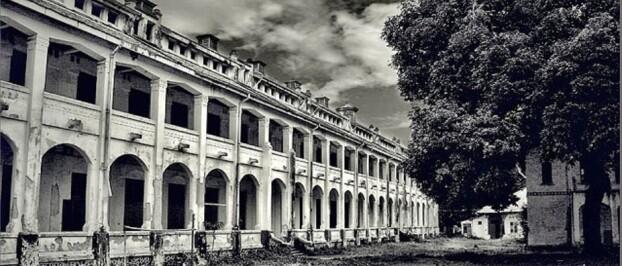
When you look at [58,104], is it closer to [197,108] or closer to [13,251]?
[13,251]

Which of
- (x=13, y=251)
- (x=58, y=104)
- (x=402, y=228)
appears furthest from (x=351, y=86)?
(x=402, y=228)

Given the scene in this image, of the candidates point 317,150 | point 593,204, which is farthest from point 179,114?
point 593,204

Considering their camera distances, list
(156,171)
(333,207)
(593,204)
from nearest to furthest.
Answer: (156,171) → (593,204) → (333,207)

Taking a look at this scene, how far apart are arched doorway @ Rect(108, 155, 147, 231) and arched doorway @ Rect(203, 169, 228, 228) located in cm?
335

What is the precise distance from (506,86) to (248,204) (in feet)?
39.6

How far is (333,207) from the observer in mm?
32906

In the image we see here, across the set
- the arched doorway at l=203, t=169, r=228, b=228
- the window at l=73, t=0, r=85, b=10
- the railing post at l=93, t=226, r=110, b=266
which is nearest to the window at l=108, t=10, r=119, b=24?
the window at l=73, t=0, r=85, b=10

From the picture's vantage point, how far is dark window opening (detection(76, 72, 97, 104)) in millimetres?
16188

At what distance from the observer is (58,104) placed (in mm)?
13969

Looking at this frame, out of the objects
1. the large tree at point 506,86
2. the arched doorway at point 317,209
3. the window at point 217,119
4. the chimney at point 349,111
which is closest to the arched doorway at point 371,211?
the chimney at point 349,111

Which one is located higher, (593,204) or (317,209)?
(593,204)

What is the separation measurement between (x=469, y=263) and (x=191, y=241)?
9406mm

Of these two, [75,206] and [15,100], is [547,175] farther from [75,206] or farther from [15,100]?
[15,100]

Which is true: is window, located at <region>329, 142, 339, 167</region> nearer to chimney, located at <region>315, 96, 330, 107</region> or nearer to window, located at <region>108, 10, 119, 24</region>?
chimney, located at <region>315, 96, 330, 107</region>
